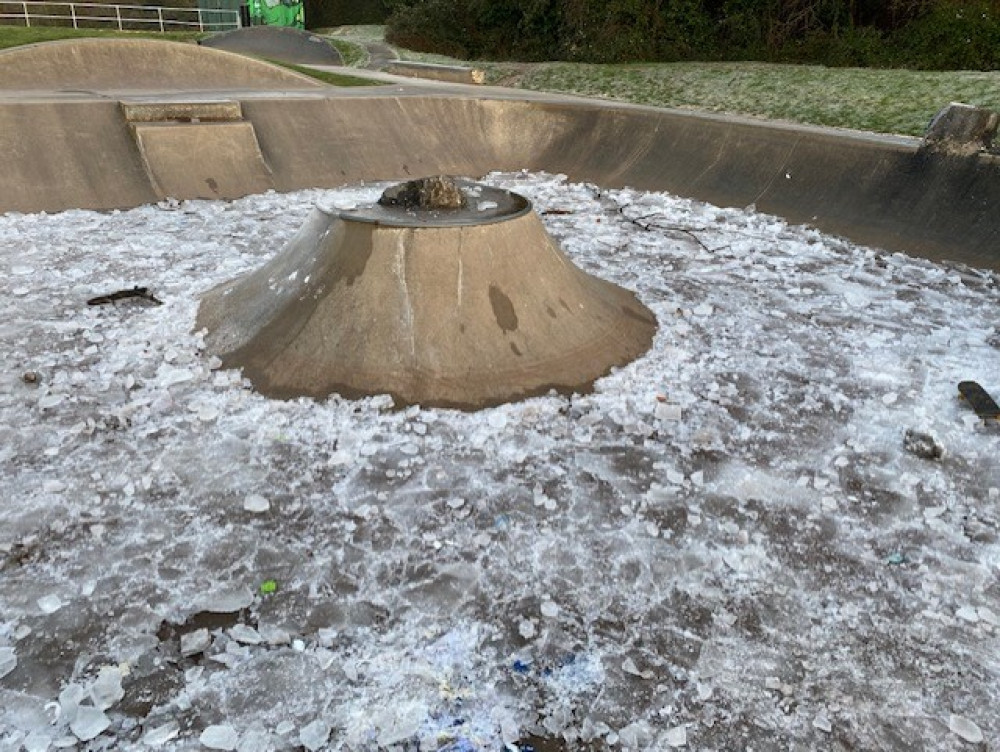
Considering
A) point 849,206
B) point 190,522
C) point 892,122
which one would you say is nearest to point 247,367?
point 190,522

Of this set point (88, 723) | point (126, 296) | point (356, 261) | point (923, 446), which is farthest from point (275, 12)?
point (88, 723)

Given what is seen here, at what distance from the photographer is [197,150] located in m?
9.81

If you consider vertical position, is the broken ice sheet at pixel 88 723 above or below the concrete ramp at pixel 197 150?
below

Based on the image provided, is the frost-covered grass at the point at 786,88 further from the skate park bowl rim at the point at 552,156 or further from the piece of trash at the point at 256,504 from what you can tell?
the piece of trash at the point at 256,504

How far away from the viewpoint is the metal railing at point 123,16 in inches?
1094

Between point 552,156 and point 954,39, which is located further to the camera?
point 954,39

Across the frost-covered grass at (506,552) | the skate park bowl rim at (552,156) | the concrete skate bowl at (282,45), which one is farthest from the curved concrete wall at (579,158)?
the concrete skate bowl at (282,45)

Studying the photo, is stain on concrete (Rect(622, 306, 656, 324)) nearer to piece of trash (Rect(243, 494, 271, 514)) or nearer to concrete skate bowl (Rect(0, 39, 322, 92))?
piece of trash (Rect(243, 494, 271, 514))

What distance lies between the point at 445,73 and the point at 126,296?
12541 mm

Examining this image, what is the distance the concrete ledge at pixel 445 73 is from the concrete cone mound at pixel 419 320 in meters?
12.5

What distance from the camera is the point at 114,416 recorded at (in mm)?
4488

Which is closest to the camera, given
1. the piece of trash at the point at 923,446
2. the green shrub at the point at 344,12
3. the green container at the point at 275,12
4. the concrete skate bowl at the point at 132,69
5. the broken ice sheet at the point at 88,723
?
the broken ice sheet at the point at 88,723

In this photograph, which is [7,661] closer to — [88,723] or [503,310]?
[88,723]

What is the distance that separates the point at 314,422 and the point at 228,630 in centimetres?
165
